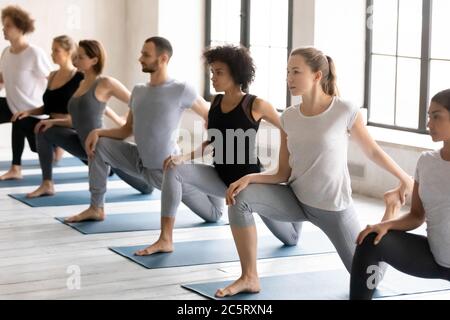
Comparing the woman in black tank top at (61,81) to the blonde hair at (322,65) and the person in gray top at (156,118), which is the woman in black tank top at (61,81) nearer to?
the person in gray top at (156,118)

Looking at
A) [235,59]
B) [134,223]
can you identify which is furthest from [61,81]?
[235,59]

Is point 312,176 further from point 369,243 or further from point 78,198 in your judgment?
point 78,198

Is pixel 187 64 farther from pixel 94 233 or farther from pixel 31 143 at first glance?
pixel 94 233

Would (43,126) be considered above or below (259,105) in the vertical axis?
below

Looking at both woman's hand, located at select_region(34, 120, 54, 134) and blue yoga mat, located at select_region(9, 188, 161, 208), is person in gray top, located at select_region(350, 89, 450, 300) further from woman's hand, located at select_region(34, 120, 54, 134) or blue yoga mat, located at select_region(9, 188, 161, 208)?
woman's hand, located at select_region(34, 120, 54, 134)

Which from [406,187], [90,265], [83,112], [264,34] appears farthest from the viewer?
[264,34]

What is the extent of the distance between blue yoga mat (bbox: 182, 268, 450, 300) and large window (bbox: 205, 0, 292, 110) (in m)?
3.53

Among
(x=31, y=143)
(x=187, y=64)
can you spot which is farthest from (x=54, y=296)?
(x=187, y=64)

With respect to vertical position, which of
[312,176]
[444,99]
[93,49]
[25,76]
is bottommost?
[312,176]

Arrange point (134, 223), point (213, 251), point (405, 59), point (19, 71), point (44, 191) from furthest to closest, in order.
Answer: point (19, 71) → point (405, 59) → point (44, 191) → point (134, 223) → point (213, 251)

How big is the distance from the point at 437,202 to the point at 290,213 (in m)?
0.83

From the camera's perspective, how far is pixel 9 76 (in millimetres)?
7199

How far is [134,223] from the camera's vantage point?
5621 mm
